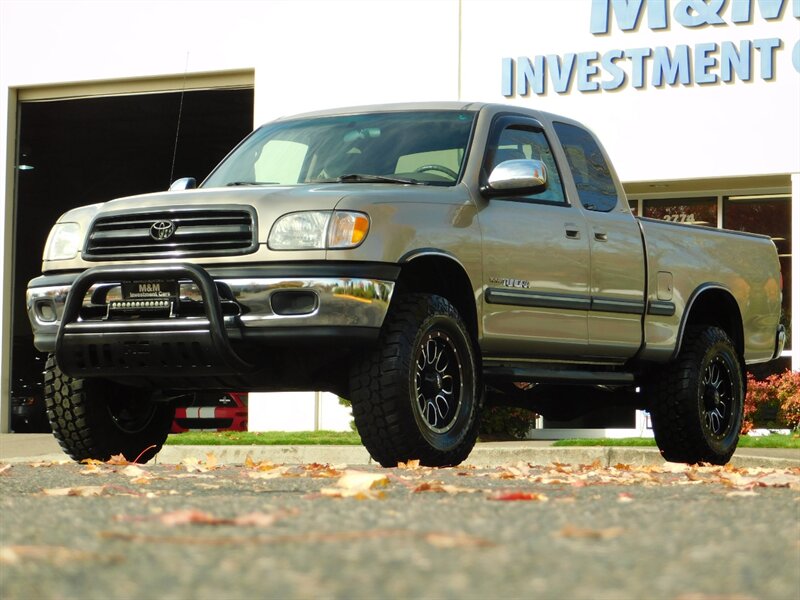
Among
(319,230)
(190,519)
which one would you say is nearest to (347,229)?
(319,230)

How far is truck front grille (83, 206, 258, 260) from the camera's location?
23.5 feet

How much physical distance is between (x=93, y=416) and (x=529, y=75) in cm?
1121

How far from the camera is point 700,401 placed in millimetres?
9242

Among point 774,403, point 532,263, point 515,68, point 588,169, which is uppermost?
point 515,68

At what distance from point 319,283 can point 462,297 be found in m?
Result: 1.08

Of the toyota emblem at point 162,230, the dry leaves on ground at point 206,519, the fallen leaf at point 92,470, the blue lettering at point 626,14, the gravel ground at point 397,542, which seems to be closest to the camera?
the gravel ground at point 397,542

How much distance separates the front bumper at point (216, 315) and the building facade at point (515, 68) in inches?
435

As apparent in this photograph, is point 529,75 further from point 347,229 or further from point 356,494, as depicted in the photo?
point 356,494

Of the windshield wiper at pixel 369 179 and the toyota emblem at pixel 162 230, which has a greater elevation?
the windshield wiper at pixel 369 179

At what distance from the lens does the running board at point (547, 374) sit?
8.02m

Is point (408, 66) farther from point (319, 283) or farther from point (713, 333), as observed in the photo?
point (319, 283)

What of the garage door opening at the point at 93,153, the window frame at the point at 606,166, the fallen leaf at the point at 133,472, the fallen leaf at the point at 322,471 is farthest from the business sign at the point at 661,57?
the fallen leaf at the point at 133,472

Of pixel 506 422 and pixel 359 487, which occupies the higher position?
pixel 359 487

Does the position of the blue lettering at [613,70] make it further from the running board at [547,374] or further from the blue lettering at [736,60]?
the running board at [547,374]
